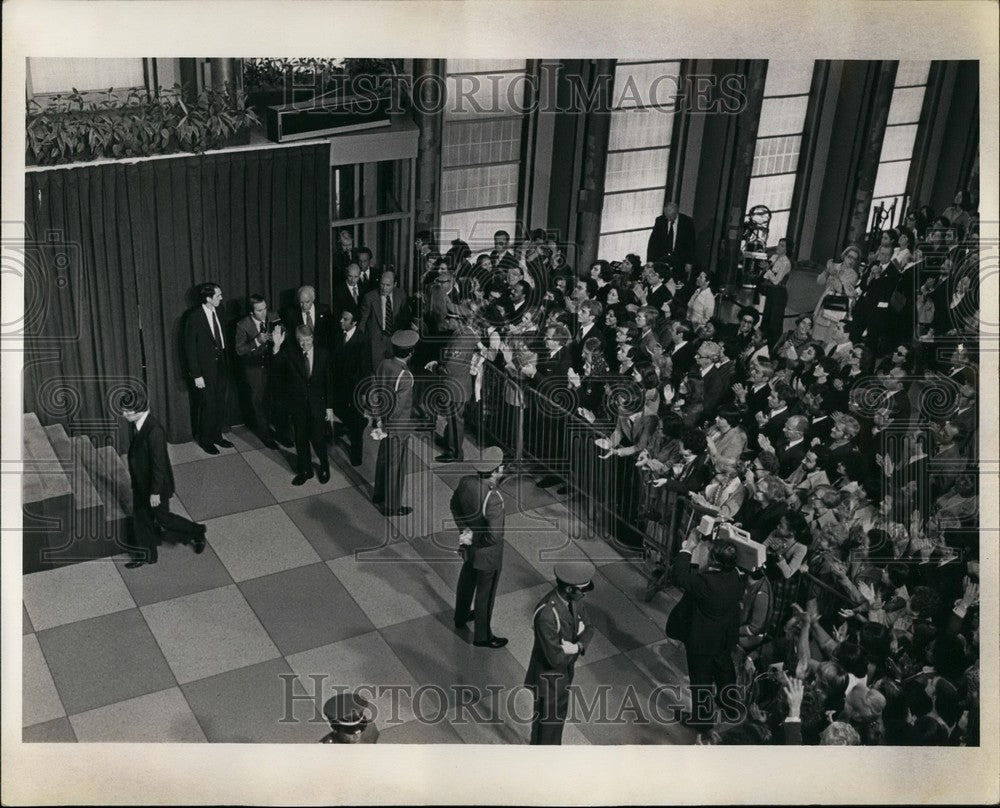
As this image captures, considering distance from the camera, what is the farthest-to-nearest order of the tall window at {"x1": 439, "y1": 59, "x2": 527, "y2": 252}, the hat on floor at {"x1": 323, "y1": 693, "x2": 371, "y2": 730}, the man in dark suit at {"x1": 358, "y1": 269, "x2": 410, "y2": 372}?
the tall window at {"x1": 439, "y1": 59, "x2": 527, "y2": 252}, the man in dark suit at {"x1": 358, "y1": 269, "x2": 410, "y2": 372}, the hat on floor at {"x1": 323, "y1": 693, "x2": 371, "y2": 730}

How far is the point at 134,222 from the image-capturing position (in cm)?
912

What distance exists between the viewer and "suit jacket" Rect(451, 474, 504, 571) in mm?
7738

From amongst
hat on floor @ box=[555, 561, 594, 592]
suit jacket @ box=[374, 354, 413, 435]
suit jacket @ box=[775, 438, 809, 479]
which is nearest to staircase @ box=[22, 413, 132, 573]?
suit jacket @ box=[374, 354, 413, 435]

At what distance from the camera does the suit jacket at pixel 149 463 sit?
26.6 ft

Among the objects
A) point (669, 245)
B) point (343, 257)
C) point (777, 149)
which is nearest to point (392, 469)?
point (343, 257)

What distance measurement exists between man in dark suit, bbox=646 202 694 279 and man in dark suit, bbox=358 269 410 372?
2.45 meters

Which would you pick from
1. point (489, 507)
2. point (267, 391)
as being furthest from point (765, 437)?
point (267, 391)

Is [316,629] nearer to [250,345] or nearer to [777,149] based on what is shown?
[250,345]

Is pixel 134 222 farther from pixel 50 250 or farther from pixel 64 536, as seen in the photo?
pixel 64 536

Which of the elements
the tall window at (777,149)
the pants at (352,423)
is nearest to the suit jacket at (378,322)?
the pants at (352,423)

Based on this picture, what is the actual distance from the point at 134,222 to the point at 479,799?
5435 mm

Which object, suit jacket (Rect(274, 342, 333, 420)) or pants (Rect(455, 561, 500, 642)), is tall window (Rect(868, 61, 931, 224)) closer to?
suit jacket (Rect(274, 342, 333, 420))

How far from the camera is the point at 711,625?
7.23m

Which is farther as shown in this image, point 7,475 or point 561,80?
point 561,80
